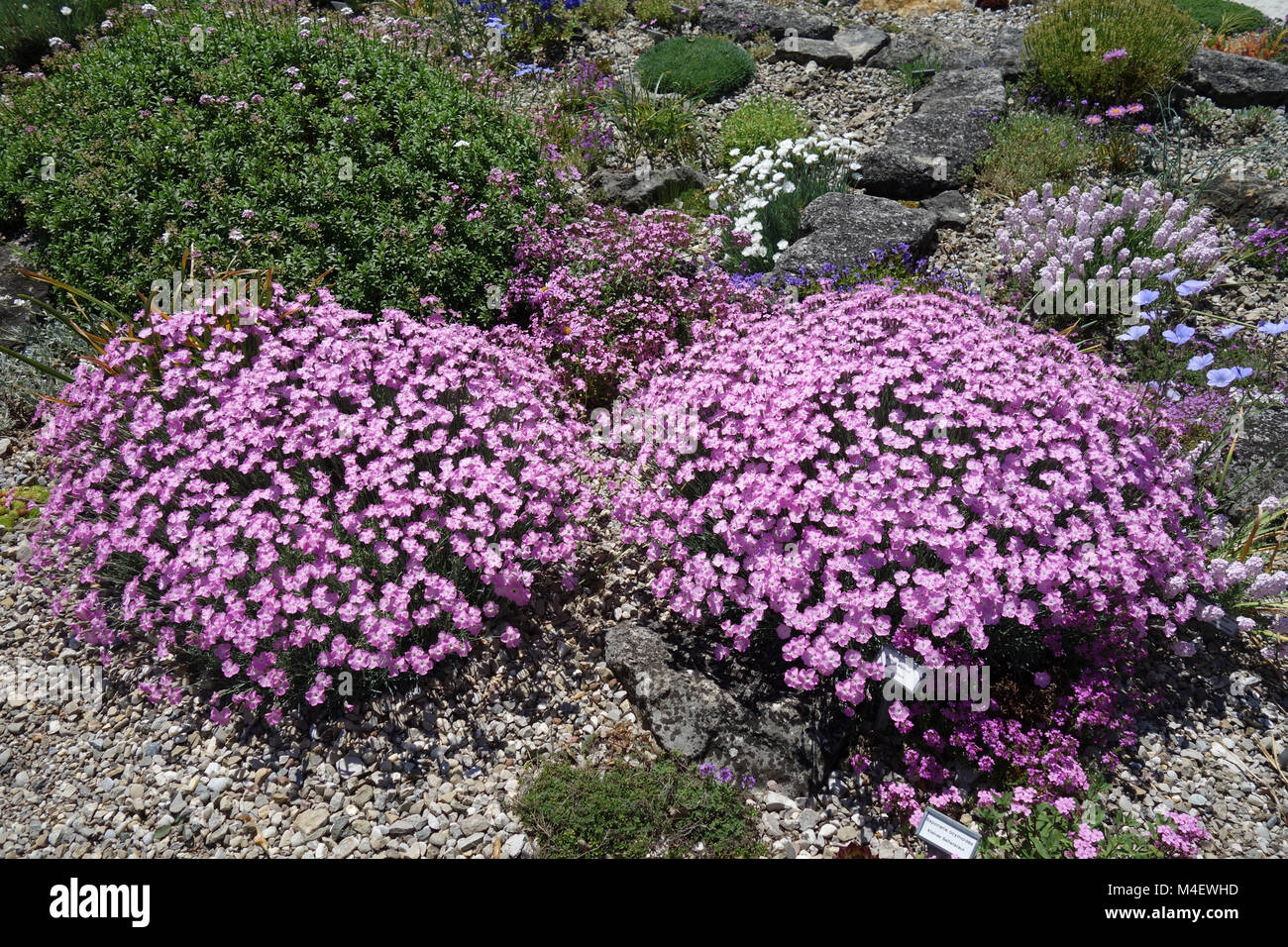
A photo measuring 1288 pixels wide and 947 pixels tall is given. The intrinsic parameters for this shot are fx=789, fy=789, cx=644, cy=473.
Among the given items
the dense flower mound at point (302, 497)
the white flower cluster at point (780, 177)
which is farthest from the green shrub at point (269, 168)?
the white flower cluster at point (780, 177)

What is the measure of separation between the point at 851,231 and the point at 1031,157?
2252mm

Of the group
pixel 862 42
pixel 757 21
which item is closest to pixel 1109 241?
pixel 862 42

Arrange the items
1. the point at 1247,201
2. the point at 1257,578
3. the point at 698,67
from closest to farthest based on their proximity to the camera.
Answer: the point at 1257,578, the point at 1247,201, the point at 698,67

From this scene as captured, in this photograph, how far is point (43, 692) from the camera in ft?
13.9

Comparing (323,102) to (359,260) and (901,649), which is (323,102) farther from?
(901,649)

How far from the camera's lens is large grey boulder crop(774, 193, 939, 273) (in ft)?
21.6

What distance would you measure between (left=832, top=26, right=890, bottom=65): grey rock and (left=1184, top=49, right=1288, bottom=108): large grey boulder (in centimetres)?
374

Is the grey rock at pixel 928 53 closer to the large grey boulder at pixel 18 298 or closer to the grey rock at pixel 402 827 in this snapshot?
the large grey boulder at pixel 18 298

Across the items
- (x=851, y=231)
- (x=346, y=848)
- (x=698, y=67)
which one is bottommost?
Answer: (x=346, y=848)

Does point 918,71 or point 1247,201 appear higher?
point 918,71

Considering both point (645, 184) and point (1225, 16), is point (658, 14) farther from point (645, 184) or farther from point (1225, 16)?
point (1225, 16)

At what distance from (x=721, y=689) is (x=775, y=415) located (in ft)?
4.61

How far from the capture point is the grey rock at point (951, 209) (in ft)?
23.6

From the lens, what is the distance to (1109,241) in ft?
18.3
